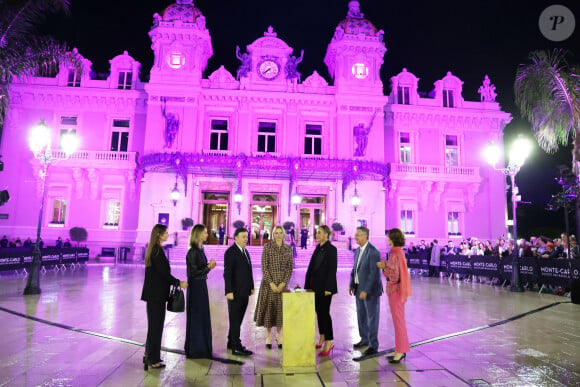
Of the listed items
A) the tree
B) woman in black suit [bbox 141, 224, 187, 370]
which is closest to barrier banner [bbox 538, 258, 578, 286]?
the tree

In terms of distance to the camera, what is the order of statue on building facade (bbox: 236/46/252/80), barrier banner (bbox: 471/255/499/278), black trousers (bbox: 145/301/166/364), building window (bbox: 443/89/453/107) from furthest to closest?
building window (bbox: 443/89/453/107)
statue on building facade (bbox: 236/46/252/80)
barrier banner (bbox: 471/255/499/278)
black trousers (bbox: 145/301/166/364)

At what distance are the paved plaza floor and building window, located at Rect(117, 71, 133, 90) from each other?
64.1ft

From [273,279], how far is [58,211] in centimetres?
2446

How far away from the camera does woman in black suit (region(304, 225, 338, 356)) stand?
5574 millimetres

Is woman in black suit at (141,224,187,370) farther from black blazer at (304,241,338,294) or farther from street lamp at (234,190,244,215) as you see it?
street lamp at (234,190,244,215)

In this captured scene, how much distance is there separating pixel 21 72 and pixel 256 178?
1443 centimetres

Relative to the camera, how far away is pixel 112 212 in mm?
24953

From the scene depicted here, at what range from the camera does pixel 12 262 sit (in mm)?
14422

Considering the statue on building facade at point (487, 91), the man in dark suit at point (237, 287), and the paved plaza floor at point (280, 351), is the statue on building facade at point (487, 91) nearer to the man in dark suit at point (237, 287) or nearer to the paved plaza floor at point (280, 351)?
the paved plaza floor at point (280, 351)

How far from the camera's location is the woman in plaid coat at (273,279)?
556 cm

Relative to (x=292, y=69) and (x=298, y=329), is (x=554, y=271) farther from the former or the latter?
(x=292, y=69)

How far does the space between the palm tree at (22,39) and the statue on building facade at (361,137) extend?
57.8 ft

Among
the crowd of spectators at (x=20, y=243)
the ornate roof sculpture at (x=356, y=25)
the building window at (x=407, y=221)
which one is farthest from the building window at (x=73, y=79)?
the building window at (x=407, y=221)

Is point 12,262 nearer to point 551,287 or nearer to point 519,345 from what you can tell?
point 519,345
